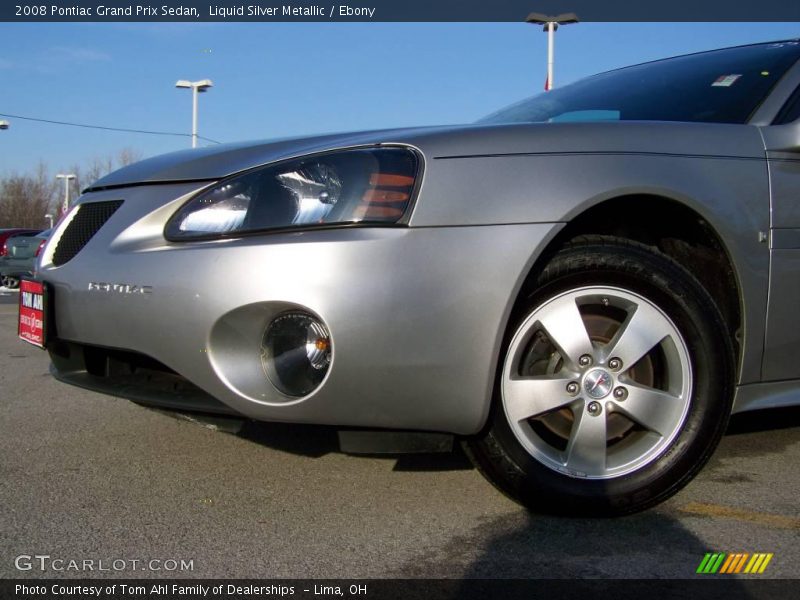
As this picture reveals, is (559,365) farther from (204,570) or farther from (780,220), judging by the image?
(204,570)

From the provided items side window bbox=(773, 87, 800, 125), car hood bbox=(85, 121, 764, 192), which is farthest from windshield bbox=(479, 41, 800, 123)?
car hood bbox=(85, 121, 764, 192)

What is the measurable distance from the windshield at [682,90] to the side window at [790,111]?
9 centimetres

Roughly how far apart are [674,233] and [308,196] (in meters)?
1.25

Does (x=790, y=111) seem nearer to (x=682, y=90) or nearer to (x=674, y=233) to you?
(x=682, y=90)

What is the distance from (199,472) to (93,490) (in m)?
0.36

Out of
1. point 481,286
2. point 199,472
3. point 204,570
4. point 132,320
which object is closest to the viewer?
point 204,570

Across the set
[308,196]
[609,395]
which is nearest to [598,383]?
[609,395]

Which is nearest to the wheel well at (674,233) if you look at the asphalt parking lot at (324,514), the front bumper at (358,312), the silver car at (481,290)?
the silver car at (481,290)

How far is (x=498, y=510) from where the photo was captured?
2555 millimetres

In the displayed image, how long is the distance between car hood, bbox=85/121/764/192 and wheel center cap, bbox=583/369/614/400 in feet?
2.18

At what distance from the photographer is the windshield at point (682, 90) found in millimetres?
3031

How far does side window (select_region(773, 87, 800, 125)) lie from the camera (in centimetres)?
285

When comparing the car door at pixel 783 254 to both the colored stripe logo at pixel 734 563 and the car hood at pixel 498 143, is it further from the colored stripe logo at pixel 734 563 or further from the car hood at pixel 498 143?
the colored stripe logo at pixel 734 563

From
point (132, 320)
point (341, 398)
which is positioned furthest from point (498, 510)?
point (132, 320)
